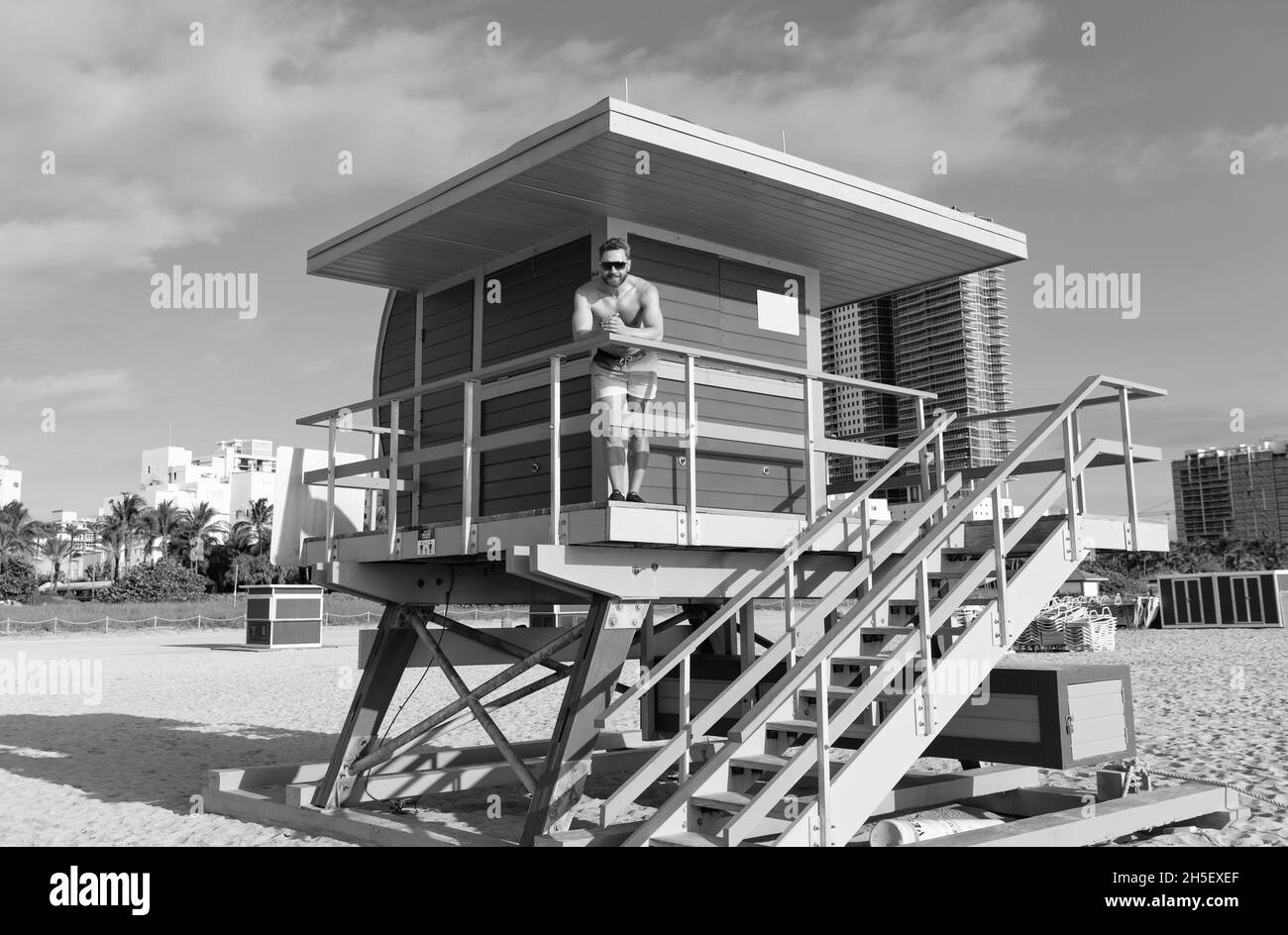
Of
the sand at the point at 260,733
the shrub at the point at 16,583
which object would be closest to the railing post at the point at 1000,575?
the sand at the point at 260,733

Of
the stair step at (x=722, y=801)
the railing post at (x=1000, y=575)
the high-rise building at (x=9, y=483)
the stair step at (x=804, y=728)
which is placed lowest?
the stair step at (x=722, y=801)

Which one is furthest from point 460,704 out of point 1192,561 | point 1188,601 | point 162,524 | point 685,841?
point 162,524

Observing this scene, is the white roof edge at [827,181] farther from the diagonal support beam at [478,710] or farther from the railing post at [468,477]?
the diagonal support beam at [478,710]

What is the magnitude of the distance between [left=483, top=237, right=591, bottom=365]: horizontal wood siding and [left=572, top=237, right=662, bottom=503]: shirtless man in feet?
3.91

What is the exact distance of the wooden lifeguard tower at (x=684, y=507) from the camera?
668 cm

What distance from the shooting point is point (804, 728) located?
21.6ft

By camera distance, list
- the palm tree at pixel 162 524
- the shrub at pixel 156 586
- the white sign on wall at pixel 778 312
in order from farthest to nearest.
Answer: the palm tree at pixel 162 524 → the shrub at pixel 156 586 → the white sign on wall at pixel 778 312

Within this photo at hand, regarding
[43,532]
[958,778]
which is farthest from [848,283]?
[43,532]

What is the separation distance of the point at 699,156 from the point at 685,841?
4.68 metres

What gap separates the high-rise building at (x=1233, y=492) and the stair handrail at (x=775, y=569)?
94.8 metres

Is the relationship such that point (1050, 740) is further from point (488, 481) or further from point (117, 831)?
point (117, 831)

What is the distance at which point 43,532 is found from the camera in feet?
274

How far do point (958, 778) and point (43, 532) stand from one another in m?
88.3

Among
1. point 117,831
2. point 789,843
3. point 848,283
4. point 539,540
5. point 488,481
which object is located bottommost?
point 117,831
